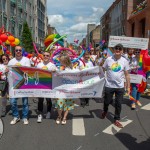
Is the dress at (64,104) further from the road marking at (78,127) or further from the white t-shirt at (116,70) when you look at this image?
the white t-shirt at (116,70)

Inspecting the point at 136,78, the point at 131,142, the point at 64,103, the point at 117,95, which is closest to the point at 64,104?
the point at 64,103

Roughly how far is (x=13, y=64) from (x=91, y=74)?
187cm

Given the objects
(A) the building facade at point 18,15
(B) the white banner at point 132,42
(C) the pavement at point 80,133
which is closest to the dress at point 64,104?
(C) the pavement at point 80,133

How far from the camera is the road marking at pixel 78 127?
518 cm

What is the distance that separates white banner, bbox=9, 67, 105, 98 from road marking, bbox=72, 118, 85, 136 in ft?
2.05

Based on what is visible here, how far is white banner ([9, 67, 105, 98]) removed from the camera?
225 inches

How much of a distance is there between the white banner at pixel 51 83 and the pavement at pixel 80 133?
0.68 m

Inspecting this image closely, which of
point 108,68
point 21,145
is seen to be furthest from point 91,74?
point 21,145

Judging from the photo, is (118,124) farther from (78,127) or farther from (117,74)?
(117,74)

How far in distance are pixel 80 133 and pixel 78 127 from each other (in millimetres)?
383

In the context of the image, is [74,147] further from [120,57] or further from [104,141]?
[120,57]

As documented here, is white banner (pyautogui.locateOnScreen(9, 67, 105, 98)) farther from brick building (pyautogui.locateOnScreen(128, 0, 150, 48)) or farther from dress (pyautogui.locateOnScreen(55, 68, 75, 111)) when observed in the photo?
brick building (pyautogui.locateOnScreen(128, 0, 150, 48))

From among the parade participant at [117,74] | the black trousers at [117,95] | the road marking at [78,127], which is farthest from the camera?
the black trousers at [117,95]

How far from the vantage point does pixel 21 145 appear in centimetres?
453
